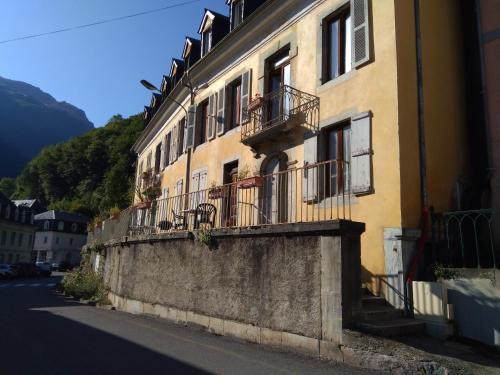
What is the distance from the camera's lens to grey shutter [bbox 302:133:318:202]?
31.0ft

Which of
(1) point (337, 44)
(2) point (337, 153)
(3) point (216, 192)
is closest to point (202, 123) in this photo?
(3) point (216, 192)

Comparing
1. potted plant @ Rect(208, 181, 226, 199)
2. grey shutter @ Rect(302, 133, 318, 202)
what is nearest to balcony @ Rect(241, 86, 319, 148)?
grey shutter @ Rect(302, 133, 318, 202)

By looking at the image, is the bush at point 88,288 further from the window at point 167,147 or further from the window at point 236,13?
the window at point 236,13

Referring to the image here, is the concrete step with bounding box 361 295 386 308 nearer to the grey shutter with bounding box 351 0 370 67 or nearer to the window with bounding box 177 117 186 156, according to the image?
the grey shutter with bounding box 351 0 370 67

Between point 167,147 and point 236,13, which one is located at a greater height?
point 236,13

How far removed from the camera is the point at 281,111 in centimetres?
1120

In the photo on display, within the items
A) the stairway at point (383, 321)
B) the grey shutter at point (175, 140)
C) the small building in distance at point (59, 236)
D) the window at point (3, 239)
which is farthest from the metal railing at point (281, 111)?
the small building in distance at point (59, 236)

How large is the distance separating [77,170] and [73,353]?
68.8 meters

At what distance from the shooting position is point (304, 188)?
385 inches

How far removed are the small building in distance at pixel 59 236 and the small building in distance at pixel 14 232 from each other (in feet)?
42.4

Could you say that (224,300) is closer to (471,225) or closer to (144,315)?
(144,315)

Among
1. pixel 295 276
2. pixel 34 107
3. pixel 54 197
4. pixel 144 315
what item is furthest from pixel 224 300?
pixel 34 107

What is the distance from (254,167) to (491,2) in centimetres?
664

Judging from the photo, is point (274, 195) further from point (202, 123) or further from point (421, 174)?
point (202, 123)
